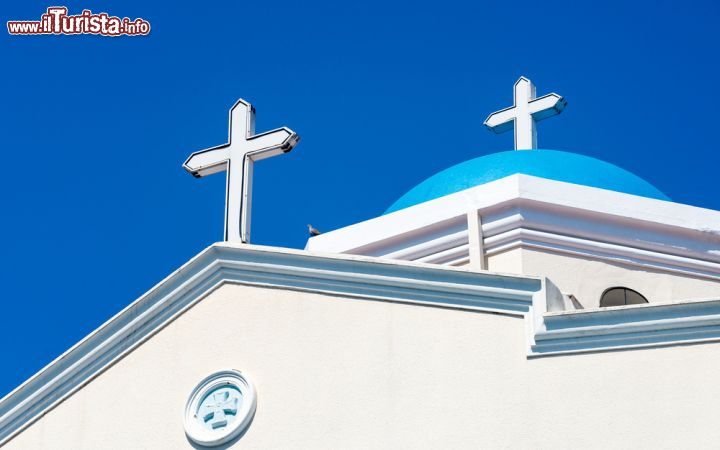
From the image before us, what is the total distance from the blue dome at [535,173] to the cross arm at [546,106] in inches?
46.7

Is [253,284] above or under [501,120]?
under

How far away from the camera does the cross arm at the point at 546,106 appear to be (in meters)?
15.2

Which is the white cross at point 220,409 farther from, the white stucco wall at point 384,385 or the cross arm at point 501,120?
the cross arm at point 501,120

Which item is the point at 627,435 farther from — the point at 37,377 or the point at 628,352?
the point at 37,377


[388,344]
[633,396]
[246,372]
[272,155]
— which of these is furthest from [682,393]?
[272,155]

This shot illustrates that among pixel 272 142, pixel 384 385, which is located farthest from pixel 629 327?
pixel 272 142

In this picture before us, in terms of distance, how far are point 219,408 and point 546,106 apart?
5793 mm

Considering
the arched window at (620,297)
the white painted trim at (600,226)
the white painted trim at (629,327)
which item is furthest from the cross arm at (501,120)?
the white painted trim at (629,327)

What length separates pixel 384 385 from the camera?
402 inches

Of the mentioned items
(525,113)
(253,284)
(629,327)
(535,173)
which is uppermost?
(525,113)

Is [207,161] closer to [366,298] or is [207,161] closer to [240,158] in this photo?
[240,158]

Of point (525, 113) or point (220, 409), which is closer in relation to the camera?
point (220, 409)

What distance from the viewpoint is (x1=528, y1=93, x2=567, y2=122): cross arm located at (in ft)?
49.9

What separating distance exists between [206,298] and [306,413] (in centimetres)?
134
